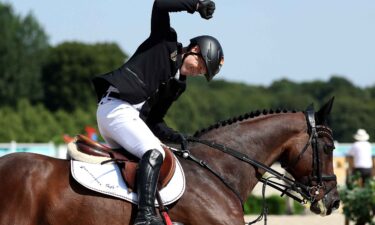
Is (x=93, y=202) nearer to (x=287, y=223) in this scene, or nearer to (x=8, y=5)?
(x=287, y=223)

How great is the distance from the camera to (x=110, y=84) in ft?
24.5

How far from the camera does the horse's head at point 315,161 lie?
805cm

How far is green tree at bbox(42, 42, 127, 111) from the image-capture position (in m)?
95.2

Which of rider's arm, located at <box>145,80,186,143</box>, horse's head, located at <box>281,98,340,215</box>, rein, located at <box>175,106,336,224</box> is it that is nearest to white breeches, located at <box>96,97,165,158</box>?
rider's arm, located at <box>145,80,186,143</box>

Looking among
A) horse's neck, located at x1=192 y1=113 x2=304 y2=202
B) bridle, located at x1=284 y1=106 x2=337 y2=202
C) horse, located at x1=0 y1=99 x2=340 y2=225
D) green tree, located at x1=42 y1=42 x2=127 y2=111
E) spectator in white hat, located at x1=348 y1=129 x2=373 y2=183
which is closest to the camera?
horse, located at x1=0 y1=99 x2=340 y2=225

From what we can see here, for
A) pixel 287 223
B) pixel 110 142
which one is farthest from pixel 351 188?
pixel 110 142

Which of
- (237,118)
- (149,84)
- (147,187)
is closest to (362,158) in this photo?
(237,118)

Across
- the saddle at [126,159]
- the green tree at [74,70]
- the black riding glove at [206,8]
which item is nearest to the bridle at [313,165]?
the saddle at [126,159]

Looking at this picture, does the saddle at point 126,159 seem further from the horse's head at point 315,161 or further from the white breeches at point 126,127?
the horse's head at point 315,161

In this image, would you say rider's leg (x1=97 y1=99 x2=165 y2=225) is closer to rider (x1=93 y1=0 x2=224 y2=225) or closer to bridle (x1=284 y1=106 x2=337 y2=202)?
rider (x1=93 y1=0 x2=224 y2=225)

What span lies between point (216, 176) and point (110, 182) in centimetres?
101

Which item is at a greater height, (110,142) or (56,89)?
(110,142)

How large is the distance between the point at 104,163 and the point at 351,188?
371 inches

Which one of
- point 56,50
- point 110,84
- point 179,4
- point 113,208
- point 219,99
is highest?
point 179,4
